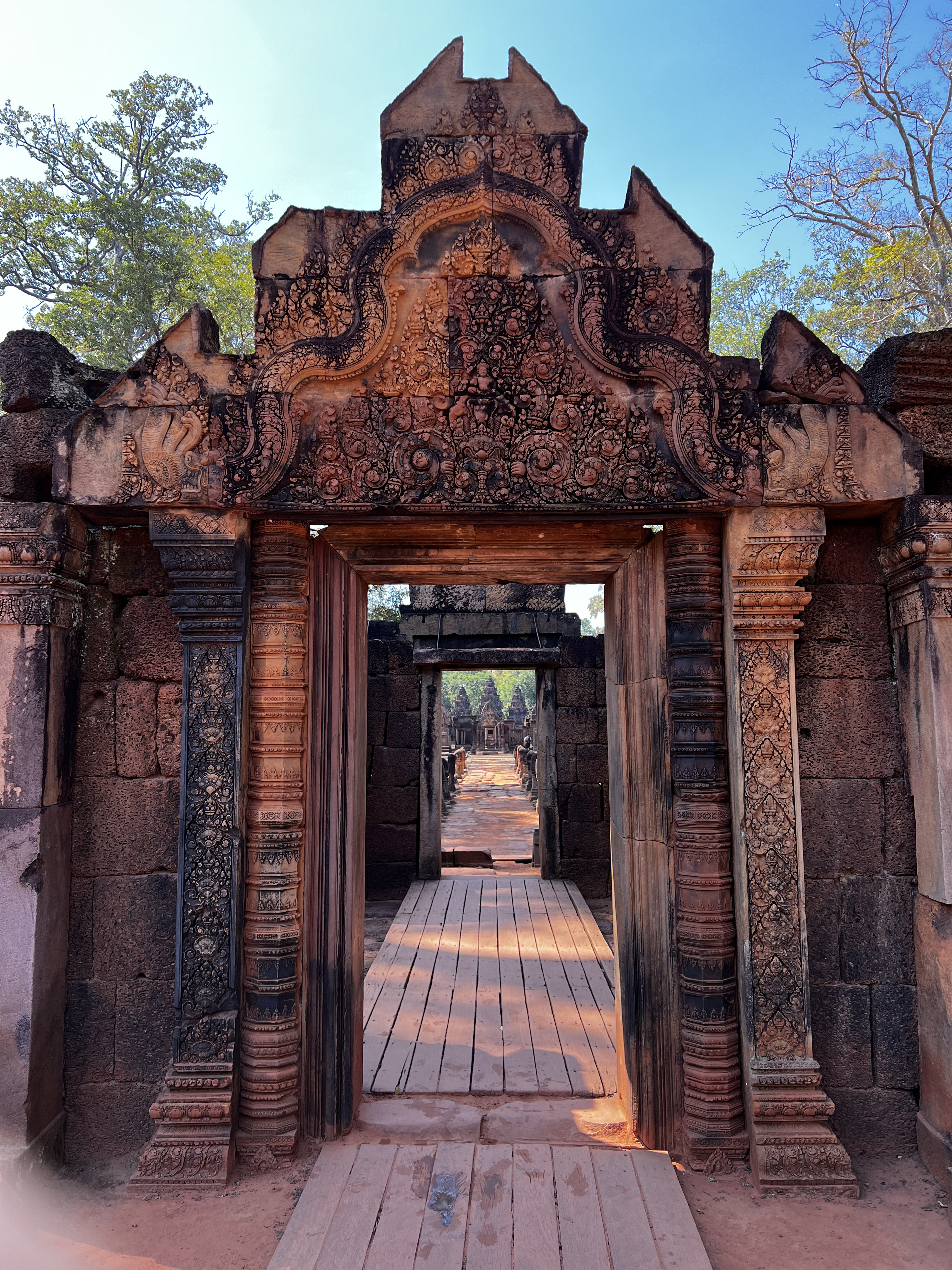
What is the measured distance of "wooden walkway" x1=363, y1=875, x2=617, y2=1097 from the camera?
3.72 meters

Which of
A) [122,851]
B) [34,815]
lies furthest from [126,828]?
[34,815]

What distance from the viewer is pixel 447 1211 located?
2.46m

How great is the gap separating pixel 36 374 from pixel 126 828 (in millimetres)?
1767

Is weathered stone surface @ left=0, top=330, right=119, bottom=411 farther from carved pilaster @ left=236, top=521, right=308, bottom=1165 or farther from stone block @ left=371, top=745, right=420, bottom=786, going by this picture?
stone block @ left=371, top=745, right=420, bottom=786

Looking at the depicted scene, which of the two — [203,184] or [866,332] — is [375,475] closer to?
[866,332]

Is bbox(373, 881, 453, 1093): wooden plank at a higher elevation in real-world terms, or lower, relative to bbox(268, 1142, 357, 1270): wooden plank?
lower

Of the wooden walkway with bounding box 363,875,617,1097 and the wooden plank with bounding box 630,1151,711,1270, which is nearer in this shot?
the wooden plank with bounding box 630,1151,711,1270

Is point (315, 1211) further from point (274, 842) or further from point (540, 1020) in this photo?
point (540, 1020)

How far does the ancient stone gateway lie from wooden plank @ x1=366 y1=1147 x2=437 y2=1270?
17.4 inches

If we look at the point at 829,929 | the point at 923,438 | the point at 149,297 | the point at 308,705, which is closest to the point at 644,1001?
the point at 829,929

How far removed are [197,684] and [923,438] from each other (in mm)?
2877

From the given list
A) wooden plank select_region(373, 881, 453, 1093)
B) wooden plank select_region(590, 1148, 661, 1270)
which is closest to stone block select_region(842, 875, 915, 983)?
wooden plank select_region(590, 1148, 661, 1270)

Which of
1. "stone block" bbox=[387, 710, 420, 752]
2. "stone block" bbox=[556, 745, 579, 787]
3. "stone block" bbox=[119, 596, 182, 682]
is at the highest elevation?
"stone block" bbox=[119, 596, 182, 682]

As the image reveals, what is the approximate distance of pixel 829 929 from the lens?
2990 mm
